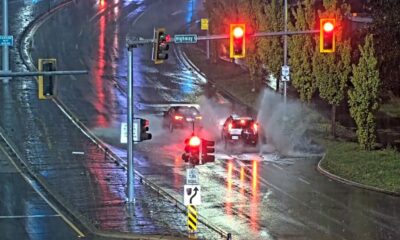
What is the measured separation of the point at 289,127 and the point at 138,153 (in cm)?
1114

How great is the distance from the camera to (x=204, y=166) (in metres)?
38.1

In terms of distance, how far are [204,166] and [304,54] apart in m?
12.1

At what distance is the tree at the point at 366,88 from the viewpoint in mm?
37781

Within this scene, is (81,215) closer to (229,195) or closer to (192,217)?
(192,217)

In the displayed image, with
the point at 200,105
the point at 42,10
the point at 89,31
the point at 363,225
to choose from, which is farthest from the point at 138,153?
the point at 42,10

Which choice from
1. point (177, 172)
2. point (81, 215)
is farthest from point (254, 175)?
point (81, 215)

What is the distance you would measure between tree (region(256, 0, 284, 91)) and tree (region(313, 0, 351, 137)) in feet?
30.3

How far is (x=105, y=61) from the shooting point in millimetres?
67250

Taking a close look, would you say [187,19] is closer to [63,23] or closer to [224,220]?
[63,23]

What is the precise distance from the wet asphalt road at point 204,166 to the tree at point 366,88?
347 centimetres

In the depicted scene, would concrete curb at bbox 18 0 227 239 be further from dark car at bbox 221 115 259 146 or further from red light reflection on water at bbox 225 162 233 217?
dark car at bbox 221 115 259 146

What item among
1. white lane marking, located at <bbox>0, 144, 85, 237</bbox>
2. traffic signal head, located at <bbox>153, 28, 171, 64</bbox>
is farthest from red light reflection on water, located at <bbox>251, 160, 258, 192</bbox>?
traffic signal head, located at <bbox>153, 28, 171, 64</bbox>

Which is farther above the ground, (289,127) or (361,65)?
(361,65)

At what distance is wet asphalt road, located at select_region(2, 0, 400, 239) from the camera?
2652cm
